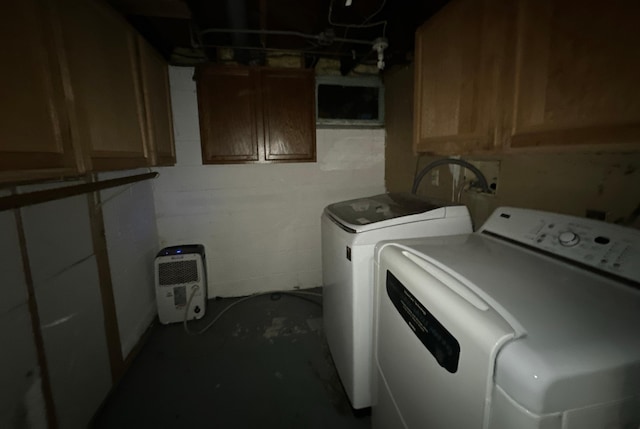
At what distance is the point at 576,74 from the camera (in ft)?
2.46

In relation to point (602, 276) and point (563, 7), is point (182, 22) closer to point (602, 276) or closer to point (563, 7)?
point (563, 7)

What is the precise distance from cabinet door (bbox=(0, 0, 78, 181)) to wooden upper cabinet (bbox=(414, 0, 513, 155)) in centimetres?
153

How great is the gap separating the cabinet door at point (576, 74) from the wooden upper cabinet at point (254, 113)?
185cm

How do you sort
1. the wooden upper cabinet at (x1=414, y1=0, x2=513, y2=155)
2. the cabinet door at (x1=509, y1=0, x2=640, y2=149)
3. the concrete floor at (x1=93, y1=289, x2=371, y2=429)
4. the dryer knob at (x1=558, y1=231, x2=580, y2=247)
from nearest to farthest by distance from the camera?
the cabinet door at (x1=509, y1=0, x2=640, y2=149)
the dryer knob at (x1=558, y1=231, x2=580, y2=247)
the wooden upper cabinet at (x1=414, y1=0, x2=513, y2=155)
the concrete floor at (x1=93, y1=289, x2=371, y2=429)

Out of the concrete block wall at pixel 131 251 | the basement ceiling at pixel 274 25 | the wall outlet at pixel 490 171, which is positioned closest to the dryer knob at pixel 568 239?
the wall outlet at pixel 490 171

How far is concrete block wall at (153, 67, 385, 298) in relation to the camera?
251 cm

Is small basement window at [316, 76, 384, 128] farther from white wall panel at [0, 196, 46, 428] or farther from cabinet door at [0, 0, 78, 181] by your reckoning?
white wall panel at [0, 196, 46, 428]

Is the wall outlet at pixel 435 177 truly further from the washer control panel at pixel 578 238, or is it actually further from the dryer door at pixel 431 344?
the dryer door at pixel 431 344

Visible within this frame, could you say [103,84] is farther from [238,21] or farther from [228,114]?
[228,114]

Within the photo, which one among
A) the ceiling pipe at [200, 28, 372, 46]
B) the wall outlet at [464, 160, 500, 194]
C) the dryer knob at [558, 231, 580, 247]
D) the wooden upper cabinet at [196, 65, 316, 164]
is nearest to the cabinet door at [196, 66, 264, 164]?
the wooden upper cabinet at [196, 65, 316, 164]

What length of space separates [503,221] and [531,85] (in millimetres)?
546

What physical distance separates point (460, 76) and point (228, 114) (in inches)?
72.1

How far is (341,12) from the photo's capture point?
1765mm

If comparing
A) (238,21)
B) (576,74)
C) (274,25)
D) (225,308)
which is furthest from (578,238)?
(225,308)
